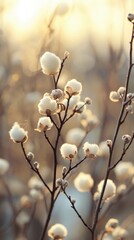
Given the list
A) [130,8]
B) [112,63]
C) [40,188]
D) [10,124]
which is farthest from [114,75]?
[40,188]

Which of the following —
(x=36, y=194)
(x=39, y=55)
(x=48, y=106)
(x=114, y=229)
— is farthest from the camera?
(x=39, y=55)

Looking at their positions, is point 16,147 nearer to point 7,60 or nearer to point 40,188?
point 7,60

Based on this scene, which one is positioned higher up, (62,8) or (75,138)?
(62,8)

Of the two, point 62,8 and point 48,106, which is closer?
point 48,106

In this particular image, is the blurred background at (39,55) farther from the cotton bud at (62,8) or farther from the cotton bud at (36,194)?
the cotton bud at (36,194)

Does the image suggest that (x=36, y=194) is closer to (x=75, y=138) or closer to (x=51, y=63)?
(x=75, y=138)

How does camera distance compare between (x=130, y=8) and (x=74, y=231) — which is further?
(x=74, y=231)

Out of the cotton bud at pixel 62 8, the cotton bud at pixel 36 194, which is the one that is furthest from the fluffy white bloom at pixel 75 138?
the cotton bud at pixel 62 8

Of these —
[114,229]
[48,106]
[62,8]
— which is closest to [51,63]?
[48,106]

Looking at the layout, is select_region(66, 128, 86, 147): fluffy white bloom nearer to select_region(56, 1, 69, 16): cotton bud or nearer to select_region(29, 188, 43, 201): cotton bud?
select_region(29, 188, 43, 201): cotton bud
